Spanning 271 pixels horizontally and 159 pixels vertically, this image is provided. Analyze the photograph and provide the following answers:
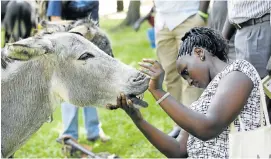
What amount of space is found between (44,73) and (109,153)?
2.91m

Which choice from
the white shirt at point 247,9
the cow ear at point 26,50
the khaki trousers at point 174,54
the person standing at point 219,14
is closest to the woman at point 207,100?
the cow ear at point 26,50

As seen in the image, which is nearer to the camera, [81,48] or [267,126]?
[267,126]

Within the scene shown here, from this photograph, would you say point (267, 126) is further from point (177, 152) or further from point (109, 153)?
point (109, 153)

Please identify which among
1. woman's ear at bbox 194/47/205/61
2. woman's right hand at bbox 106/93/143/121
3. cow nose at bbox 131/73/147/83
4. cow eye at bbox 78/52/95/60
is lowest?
woman's right hand at bbox 106/93/143/121

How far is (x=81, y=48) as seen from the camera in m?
3.53

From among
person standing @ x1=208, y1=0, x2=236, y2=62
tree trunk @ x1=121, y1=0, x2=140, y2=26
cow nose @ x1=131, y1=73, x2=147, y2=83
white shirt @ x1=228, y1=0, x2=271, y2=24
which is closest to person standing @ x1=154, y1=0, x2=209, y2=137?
person standing @ x1=208, y1=0, x2=236, y2=62

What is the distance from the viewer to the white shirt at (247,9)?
4562mm

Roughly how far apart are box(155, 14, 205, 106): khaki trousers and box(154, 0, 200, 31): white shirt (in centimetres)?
5

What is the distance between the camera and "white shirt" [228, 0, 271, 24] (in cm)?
456

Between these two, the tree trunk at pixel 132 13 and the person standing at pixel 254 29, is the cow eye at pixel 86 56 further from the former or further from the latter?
the tree trunk at pixel 132 13

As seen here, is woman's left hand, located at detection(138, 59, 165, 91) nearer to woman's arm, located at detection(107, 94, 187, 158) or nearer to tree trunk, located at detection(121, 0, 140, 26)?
woman's arm, located at detection(107, 94, 187, 158)

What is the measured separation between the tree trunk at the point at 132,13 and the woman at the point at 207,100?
6.91 m

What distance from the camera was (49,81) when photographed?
11.6 ft

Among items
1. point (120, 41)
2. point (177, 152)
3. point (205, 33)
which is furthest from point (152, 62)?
point (120, 41)
